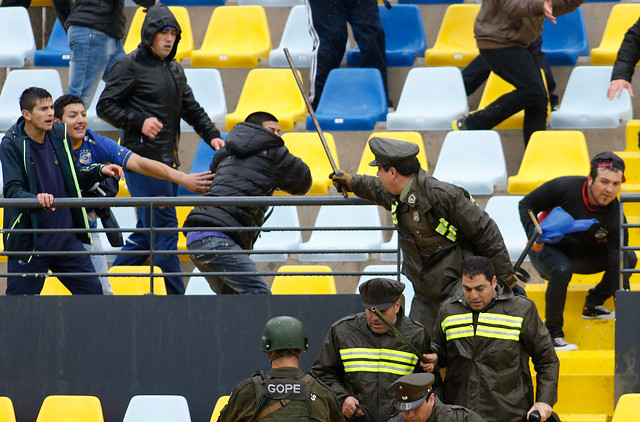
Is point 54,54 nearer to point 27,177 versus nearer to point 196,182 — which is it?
point 27,177

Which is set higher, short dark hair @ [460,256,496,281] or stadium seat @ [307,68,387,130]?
stadium seat @ [307,68,387,130]

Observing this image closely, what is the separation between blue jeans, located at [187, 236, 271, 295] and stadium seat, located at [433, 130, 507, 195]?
7.40 feet

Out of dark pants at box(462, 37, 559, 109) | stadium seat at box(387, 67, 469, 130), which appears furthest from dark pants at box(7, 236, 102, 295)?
dark pants at box(462, 37, 559, 109)

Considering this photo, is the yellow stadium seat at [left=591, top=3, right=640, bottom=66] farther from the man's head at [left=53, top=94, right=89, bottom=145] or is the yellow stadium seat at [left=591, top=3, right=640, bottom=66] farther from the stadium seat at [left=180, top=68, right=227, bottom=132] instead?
the man's head at [left=53, top=94, right=89, bottom=145]

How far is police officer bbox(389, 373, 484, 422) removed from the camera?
5.90 m

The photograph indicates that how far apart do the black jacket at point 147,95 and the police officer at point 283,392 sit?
3.21m

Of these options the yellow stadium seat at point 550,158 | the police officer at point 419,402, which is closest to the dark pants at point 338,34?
the yellow stadium seat at point 550,158

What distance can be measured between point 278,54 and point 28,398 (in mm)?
4639

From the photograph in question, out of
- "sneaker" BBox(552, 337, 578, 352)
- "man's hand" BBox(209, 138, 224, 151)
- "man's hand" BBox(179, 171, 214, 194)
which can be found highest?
"man's hand" BBox(209, 138, 224, 151)

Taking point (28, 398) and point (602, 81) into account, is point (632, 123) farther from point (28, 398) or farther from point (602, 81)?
point (28, 398)

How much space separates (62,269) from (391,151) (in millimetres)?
2618

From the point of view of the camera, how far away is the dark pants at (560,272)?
7.73 meters

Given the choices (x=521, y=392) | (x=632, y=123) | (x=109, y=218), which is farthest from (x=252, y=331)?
(x=632, y=123)

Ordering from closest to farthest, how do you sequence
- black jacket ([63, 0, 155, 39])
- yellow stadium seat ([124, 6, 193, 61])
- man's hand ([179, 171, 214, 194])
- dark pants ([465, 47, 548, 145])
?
man's hand ([179, 171, 214, 194]) → dark pants ([465, 47, 548, 145]) → black jacket ([63, 0, 155, 39]) → yellow stadium seat ([124, 6, 193, 61])
